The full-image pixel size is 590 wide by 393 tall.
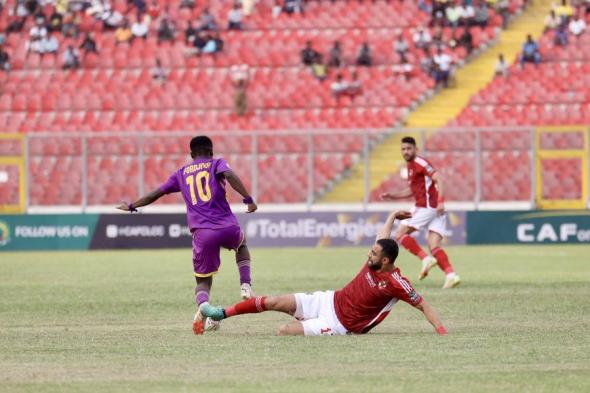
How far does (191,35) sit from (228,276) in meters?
21.4

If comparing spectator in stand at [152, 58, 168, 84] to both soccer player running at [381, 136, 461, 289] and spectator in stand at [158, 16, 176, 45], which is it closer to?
spectator in stand at [158, 16, 176, 45]

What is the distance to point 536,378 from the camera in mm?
9828

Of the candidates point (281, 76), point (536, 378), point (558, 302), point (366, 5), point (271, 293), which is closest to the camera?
point (536, 378)

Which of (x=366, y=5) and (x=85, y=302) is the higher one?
(x=366, y=5)

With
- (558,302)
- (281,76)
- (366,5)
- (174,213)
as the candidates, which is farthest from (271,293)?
(366,5)

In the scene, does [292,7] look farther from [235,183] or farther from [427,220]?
[235,183]

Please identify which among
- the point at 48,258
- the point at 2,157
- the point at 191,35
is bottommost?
the point at 48,258

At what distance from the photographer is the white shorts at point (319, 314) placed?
12.6 m

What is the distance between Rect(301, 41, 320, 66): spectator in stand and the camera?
1618 inches

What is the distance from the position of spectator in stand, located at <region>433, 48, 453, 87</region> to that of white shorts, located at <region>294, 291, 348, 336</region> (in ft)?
91.9

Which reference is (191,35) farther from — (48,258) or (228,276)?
(228,276)

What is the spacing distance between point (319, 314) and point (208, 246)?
158 cm

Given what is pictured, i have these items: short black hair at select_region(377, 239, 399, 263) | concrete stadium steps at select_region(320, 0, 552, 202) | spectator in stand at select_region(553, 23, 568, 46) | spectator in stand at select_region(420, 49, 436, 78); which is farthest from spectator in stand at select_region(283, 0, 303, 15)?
short black hair at select_region(377, 239, 399, 263)

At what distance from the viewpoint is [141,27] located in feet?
145
